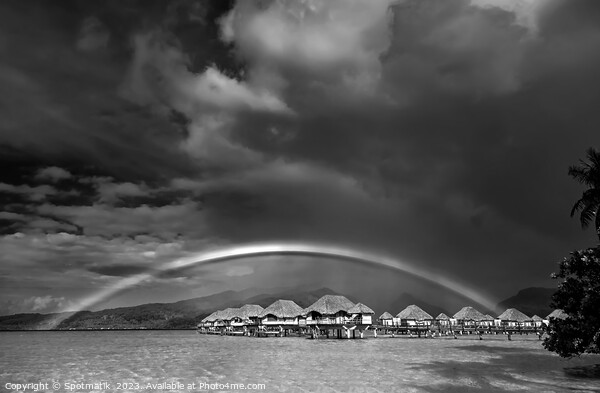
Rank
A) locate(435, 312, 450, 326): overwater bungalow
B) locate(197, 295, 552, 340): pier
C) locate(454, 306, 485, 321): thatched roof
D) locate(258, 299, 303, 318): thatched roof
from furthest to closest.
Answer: locate(435, 312, 450, 326): overwater bungalow, locate(454, 306, 485, 321): thatched roof, locate(258, 299, 303, 318): thatched roof, locate(197, 295, 552, 340): pier

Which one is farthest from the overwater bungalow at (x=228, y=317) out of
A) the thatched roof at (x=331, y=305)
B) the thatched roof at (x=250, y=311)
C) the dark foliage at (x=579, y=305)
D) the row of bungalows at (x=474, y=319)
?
the dark foliage at (x=579, y=305)

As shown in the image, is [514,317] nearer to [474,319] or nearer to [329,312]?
[474,319]

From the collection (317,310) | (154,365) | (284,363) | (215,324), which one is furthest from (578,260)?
(215,324)

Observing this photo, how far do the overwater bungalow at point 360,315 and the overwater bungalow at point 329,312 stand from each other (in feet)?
2.64

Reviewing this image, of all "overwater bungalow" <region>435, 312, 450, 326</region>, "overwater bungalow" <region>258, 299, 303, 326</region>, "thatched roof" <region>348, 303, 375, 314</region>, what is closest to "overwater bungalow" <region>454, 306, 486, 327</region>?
"overwater bungalow" <region>435, 312, 450, 326</region>

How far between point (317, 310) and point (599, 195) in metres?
48.3

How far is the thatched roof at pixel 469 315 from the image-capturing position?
267 feet

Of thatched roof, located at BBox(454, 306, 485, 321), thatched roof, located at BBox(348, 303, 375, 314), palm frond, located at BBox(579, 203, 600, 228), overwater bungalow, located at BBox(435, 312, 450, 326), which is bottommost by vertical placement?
overwater bungalow, located at BBox(435, 312, 450, 326)

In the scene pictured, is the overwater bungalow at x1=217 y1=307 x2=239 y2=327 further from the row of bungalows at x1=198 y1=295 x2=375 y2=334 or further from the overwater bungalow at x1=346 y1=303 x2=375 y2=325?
the overwater bungalow at x1=346 y1=303 x2=375 y2=325

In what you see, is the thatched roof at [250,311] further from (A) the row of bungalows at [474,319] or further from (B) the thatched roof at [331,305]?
(A) the row of bungalows at [474,319]

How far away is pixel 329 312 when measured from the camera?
68000 mm

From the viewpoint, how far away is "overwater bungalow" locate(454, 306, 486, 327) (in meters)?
81.4

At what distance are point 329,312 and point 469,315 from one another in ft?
102

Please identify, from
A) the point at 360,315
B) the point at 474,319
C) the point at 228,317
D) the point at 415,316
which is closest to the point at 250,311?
the point at 228,317
